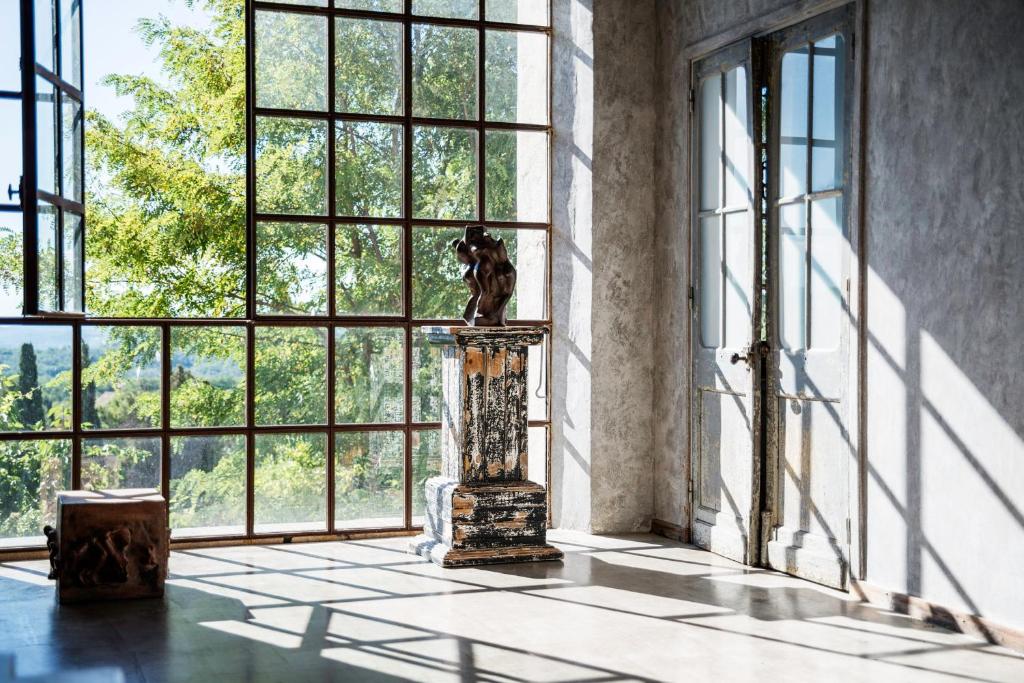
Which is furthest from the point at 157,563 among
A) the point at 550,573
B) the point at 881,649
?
the point at 881,649

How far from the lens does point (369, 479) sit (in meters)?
6.46

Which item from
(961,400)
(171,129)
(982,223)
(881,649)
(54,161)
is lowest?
(881,649)

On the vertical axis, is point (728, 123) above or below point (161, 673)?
above

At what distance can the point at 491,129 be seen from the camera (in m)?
6.70

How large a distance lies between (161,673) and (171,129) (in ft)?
20.3

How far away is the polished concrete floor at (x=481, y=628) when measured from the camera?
12.5 feet

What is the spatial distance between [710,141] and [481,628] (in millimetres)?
3188

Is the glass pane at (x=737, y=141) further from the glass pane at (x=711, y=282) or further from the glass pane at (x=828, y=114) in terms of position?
the glass pane at (x=828, y=114)

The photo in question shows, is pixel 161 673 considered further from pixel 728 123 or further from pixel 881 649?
pixel 728 123

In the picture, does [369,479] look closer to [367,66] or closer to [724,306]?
[724,306]

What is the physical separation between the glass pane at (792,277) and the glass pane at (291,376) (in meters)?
2.64

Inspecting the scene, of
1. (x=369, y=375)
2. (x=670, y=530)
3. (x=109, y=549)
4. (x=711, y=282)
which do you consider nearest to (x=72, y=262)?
(x=109, y=549)

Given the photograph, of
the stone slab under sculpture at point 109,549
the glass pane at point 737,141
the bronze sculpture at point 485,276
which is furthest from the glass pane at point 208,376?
the glass pane at point 737,141

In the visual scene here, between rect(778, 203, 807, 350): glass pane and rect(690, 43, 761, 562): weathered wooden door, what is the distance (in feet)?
0.45
